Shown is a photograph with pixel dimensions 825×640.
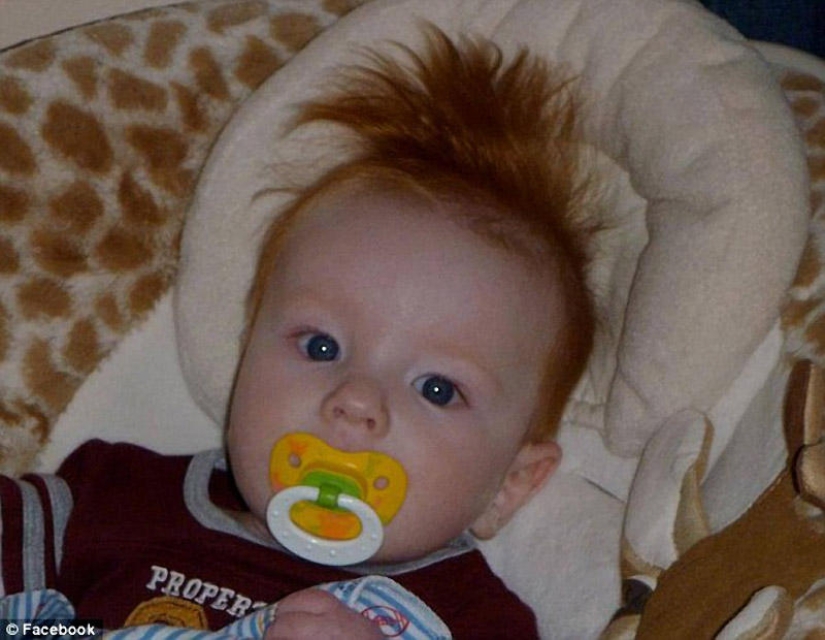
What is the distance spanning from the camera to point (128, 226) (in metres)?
1.36

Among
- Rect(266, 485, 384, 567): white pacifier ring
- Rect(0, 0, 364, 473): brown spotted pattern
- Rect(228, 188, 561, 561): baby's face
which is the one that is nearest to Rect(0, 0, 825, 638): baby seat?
Rect(0, 0, 364, 473): brown spotted pattern

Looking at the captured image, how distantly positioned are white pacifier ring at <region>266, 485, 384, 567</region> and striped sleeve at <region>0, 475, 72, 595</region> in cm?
22

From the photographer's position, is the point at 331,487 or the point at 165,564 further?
the point at 165,564

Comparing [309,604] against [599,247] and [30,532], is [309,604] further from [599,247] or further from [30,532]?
[599,247]

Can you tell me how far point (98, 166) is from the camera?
134 centimetres

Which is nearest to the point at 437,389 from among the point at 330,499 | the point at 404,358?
the point at 404,358

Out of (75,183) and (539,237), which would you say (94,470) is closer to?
(75,183)

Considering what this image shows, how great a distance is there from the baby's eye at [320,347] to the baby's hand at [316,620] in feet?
0.70

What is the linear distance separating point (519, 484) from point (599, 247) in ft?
0.80

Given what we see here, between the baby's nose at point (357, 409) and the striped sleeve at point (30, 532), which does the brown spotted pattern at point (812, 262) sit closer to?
the baby's nose at point (357, 409)

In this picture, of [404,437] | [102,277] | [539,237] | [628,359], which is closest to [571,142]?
[539,237]

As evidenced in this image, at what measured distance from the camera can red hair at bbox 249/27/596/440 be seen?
1.31 m

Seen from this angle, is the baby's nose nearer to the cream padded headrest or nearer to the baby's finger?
the baby's finger

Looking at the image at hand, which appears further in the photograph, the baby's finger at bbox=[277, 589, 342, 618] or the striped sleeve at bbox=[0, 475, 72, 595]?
the striped sleeve at bbox=[0, 475, 72, 595]
